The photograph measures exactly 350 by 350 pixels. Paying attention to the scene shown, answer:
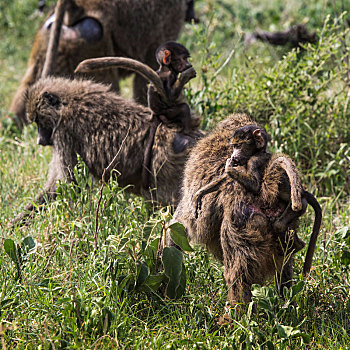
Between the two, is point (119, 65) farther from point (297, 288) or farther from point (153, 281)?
point (297, 288)

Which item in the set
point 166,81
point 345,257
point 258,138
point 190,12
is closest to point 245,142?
point 258,138

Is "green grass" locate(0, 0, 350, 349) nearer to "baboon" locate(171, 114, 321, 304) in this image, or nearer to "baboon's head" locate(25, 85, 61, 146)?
"baboon" locate(171, 114, 321, 304)

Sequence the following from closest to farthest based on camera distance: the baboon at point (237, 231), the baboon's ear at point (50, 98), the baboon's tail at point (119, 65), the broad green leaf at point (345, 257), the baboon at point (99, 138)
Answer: the baboon at point (237, 231) < the broad green leaf at point (345, 257) < the baboon's tail at point (119, 65) < the baboon at point (99, 138) < the baboon's ear at point (50, 98)

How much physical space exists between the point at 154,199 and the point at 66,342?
5.56 ft

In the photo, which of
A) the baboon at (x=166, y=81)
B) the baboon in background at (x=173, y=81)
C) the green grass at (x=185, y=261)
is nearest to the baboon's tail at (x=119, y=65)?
the baboon at (x=166, y=81)

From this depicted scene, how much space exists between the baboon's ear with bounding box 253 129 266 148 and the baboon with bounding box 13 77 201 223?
1179 millimetres

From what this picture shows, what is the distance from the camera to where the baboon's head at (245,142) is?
2.97m

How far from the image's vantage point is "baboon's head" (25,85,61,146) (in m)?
4.23

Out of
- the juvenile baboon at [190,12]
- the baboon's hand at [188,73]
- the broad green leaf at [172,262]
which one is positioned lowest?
the broad green leaf at [172,262]

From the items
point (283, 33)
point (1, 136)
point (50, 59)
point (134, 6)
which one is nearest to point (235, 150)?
point (50, 59)

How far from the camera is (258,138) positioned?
9.78 feet

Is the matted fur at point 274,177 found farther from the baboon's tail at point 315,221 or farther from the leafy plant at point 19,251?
the leafy plant at point 19,251

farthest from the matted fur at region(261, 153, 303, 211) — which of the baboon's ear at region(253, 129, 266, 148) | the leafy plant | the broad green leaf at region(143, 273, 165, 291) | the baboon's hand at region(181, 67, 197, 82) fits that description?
the leafy plant

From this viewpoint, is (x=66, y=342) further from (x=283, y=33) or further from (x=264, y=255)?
(x=283, y=33)
